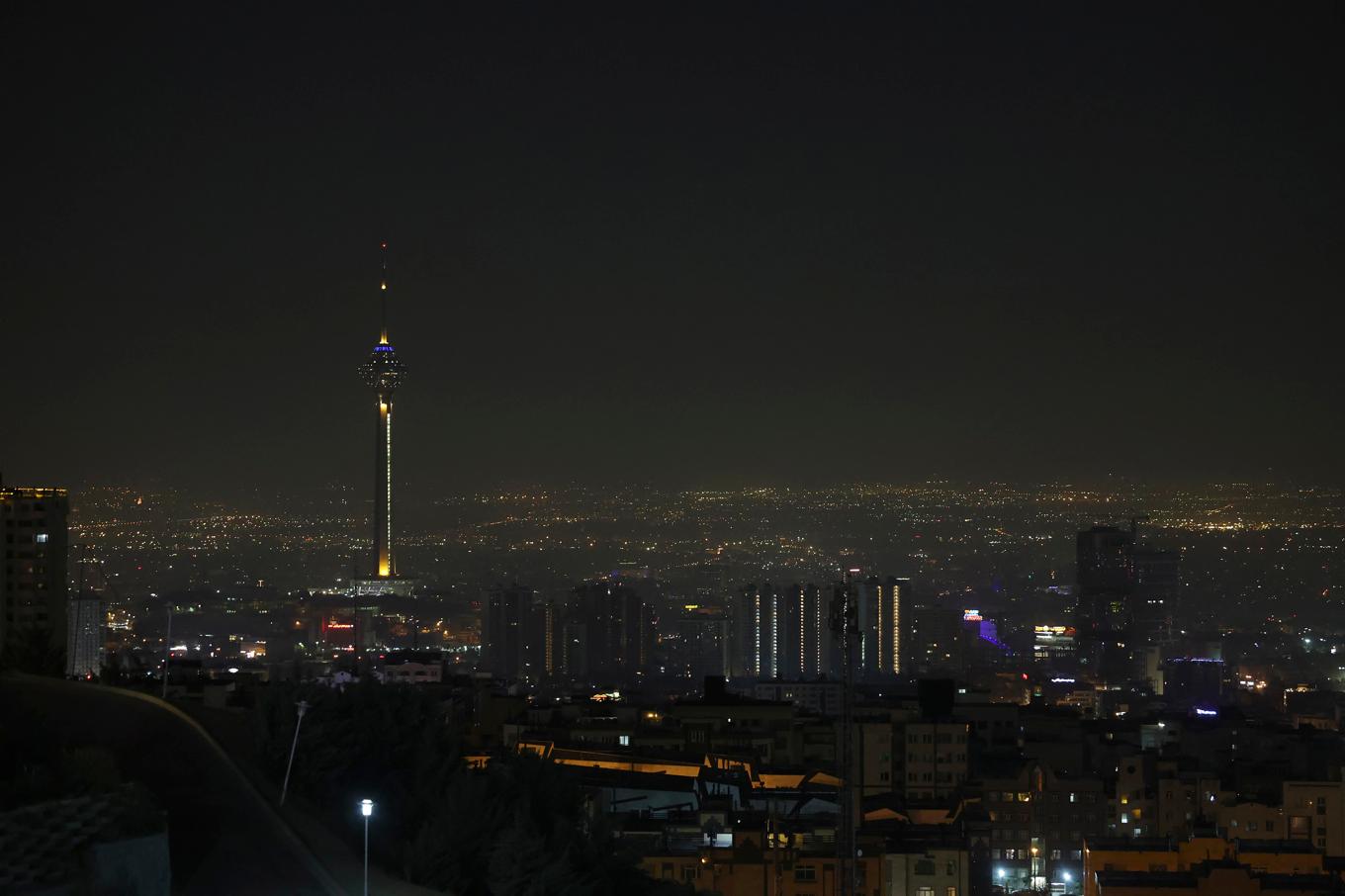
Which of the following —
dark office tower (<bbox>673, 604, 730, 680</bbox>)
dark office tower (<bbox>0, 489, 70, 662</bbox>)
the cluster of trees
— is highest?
dark office tower (<bbox>0, 489, 70, 662</bbox>)

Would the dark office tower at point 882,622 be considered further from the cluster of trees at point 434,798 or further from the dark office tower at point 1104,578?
the cluster of trees at point 434,798

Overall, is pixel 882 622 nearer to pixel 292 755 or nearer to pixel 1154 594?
pixel 1154 594

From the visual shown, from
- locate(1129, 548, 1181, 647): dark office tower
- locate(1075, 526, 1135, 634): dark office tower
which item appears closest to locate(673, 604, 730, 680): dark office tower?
locate(1075, 526, 1135, 634): dark office tower

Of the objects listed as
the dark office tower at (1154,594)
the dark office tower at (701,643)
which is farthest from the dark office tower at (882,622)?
the dark office tower at (1154,594)

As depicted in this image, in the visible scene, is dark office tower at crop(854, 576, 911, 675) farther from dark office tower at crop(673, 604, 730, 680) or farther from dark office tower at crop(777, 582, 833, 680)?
dark office tower at crop(673, 604, 730, 680)

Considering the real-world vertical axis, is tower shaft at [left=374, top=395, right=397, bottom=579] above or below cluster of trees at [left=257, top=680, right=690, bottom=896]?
above
